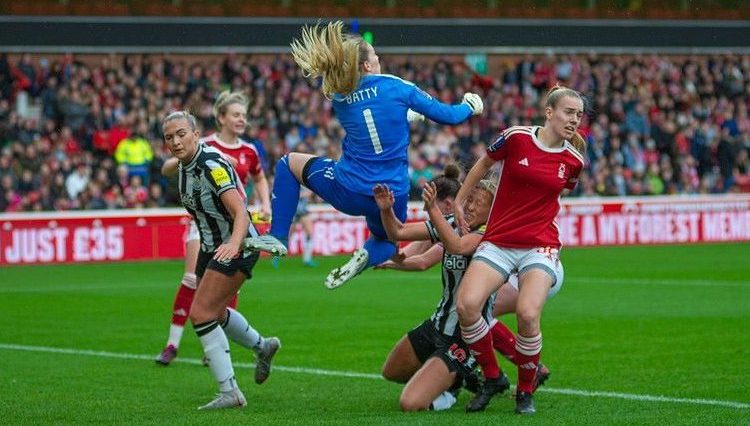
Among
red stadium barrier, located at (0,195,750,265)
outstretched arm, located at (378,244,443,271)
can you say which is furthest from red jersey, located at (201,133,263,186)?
red stadium barrier, located at (0,195,750,265)

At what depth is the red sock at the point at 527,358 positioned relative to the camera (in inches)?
379

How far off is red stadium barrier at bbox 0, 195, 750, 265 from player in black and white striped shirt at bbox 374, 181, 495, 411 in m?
17.5

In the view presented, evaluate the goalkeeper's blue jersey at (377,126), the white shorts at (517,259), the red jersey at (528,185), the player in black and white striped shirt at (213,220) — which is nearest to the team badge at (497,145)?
the red jersey at (528,185)

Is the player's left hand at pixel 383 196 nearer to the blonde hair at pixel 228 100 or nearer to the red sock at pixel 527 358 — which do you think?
the red sock at pixel 527 358

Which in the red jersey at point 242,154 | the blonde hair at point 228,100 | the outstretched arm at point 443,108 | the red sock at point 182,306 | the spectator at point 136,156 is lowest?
the spectator at point 136,156

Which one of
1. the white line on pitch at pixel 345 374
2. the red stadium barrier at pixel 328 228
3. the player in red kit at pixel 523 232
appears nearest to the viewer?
the player in red kit at pixel 523 232

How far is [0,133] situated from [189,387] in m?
19.1

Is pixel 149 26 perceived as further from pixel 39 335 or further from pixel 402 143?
pixel 402 143

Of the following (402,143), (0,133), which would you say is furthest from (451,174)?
(0,133)

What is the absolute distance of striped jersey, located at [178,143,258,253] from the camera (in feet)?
34.0

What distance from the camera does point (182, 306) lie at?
13.4 m

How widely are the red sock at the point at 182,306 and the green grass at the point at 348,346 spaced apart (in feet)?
1.56

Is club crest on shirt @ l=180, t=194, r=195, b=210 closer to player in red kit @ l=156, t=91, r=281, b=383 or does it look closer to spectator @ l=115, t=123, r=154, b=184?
player in red kit @ l=156, t=91, r=281, b=383

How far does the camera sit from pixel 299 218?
90.2ft
